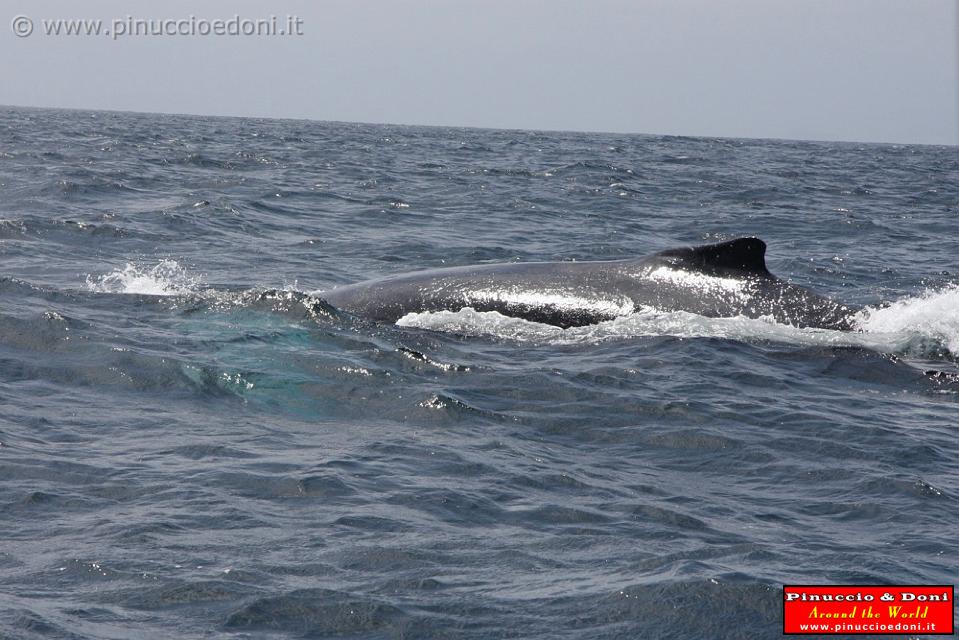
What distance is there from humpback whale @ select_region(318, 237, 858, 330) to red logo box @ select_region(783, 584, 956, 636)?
5.96m

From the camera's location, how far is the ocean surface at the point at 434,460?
5449 mm

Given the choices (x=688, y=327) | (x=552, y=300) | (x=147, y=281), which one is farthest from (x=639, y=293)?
(x=147, y=281)

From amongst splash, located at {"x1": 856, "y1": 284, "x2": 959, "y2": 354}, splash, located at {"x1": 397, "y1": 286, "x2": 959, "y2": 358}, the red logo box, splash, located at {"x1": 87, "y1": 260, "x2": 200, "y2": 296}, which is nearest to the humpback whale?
splash, located at {"x1": 397, "y1": 286, "x2": 959, "y2": 358}

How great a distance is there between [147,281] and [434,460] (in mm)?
7783

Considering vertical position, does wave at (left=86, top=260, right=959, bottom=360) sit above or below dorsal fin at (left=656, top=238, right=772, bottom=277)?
below

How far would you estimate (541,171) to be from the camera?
39.3 m

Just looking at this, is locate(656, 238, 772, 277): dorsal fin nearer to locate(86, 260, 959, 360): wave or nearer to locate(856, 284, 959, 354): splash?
locate(86, 260, 959, 360): wave

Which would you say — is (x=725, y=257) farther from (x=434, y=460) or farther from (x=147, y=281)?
(x=147, y=281)

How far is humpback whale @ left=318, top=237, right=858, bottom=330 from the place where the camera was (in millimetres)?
11656

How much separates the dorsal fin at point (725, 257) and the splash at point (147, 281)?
5.70 metres

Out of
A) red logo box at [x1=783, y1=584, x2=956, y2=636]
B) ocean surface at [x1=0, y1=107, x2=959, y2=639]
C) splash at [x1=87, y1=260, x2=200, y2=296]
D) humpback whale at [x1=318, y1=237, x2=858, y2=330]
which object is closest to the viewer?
red logo box at [x1=783, y1=584, x2=956, y2=636]

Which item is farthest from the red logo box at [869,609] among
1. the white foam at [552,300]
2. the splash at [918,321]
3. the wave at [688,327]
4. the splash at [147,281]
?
the splash at [147,281]

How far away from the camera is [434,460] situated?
7.58 meters

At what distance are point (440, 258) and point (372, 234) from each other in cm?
333
